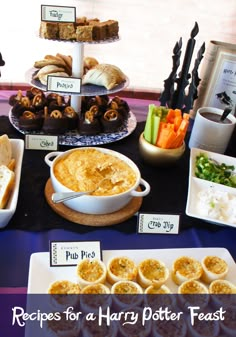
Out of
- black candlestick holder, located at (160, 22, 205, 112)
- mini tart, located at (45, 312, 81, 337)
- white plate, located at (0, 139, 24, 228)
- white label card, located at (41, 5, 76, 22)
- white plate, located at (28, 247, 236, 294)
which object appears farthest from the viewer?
black candlestick holder, located at (160, 22, 205, 112)

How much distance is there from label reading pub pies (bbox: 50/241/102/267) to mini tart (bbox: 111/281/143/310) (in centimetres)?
10

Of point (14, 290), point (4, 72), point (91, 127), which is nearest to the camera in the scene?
point (14, 290)

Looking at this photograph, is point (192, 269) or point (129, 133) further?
point (129, 133)

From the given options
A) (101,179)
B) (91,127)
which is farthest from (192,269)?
(91,127)

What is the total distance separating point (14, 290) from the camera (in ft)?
2.65

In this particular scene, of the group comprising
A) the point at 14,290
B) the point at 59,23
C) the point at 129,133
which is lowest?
the point at 14,290

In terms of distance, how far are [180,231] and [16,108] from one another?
688 millimetres

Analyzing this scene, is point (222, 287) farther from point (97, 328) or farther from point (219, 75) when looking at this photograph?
point (219, 75)

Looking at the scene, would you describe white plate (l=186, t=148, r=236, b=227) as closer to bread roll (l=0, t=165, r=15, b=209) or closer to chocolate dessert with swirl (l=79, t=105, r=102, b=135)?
chocolate dessert with swirl (l=79, t=105, r=102, b=135)

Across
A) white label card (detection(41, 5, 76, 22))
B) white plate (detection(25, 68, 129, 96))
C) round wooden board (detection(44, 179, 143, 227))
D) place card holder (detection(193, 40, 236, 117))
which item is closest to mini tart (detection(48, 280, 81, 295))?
round wooden board (detection(44, 179, 143, 227))

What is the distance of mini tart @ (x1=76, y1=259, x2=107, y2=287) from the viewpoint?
0.78m

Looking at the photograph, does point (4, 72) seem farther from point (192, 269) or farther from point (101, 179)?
point (192, 269)

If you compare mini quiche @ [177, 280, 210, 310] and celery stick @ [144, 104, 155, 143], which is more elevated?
celery stick @ [144, 104, 155, 143]

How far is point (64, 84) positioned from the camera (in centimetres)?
120
